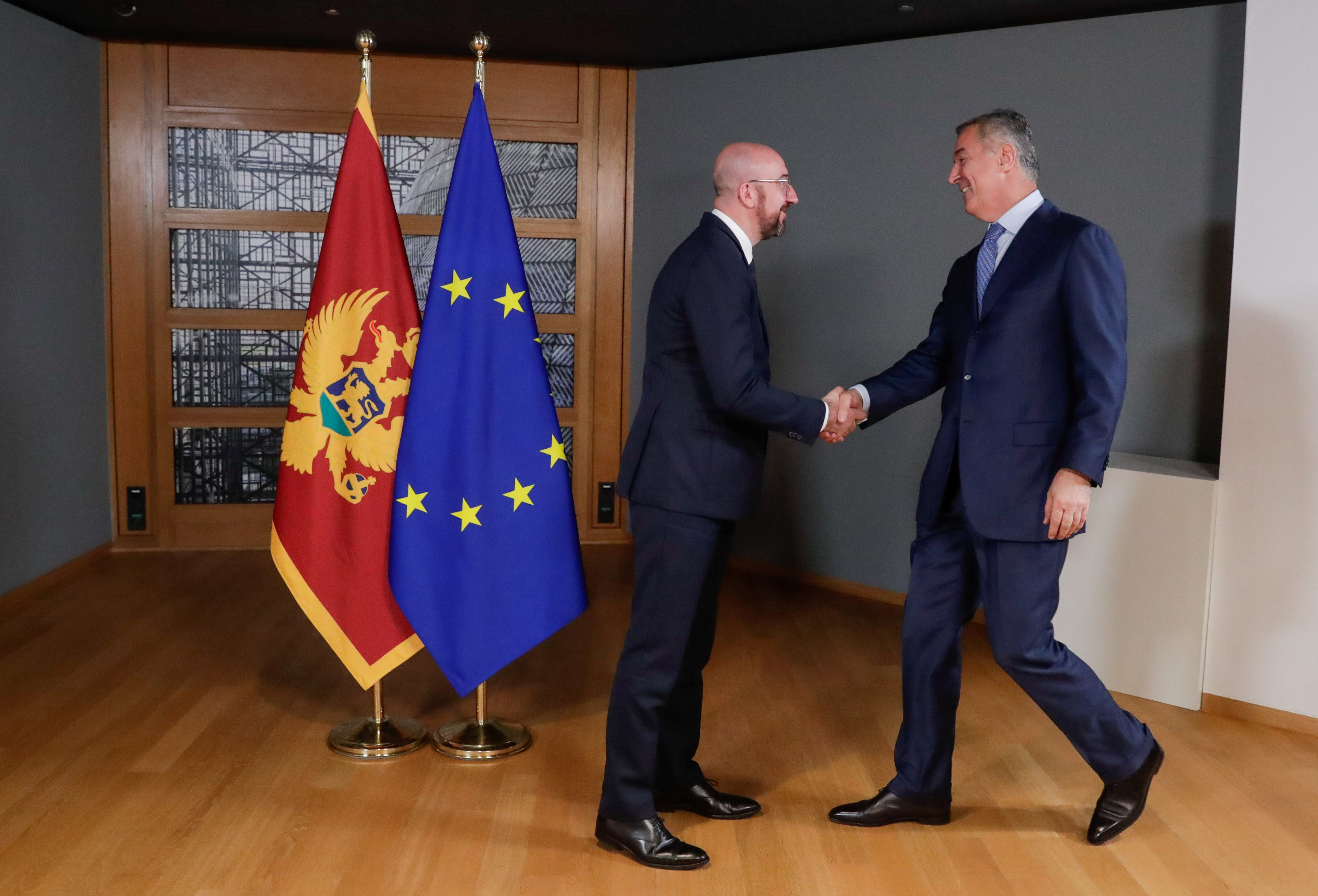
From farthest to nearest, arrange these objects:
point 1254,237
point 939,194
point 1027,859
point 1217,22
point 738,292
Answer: point 939,194
point 1217,22
point 1254,237
point 1027,859
point 738,292

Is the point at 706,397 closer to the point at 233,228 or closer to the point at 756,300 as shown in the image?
the point at 756,300

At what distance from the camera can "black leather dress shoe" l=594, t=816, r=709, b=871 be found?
7.50 ft

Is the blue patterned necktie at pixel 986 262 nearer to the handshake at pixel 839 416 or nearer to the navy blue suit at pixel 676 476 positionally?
the handshake at pixel 839 416

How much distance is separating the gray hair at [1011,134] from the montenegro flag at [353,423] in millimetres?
1375

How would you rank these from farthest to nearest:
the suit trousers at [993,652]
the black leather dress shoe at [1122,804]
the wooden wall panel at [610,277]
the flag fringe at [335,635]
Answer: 1. the wooden wall panel at [610,277]
2. the flag fringe at [335,635]
3. the black leather dress shoe at [1122,804]
4. the suit trousers at [993,652]

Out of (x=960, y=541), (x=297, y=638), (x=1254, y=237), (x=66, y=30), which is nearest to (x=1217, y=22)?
(x=1254, y=237)

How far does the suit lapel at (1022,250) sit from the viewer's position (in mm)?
2328

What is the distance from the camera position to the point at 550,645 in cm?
390

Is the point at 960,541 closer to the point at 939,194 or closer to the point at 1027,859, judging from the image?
the point at 1027,859

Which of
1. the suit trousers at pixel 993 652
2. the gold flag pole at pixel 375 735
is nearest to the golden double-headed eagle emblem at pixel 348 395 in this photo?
the gold flag pole at pixel 375 735

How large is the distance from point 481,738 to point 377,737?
269 millimetres

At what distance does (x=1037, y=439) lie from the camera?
230 centimetres

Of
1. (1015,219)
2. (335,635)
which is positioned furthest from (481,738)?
(1015,219)

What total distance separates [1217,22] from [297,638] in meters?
3.76
